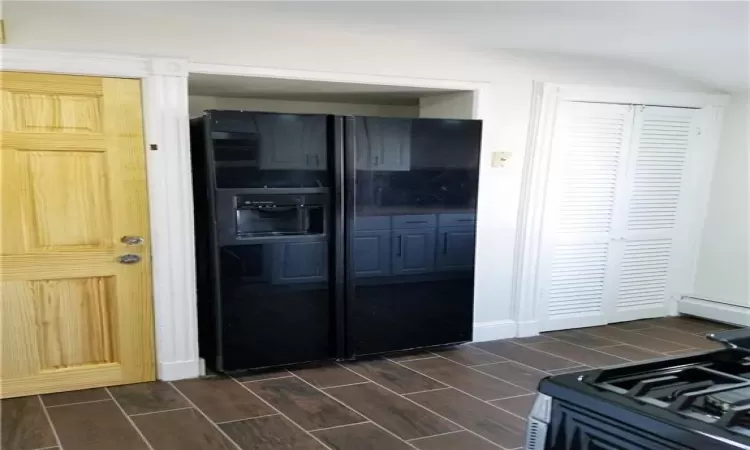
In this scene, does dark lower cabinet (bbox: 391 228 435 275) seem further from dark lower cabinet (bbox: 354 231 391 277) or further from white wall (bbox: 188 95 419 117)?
white wall (bbox: 188 95 419 117)

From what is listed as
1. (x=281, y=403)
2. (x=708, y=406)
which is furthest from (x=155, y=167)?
(x=708, y=406)

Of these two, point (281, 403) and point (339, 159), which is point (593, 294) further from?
point (281, 403)

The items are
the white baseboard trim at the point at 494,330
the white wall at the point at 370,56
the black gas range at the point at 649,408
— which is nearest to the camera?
the black gas range at the point at 649,408

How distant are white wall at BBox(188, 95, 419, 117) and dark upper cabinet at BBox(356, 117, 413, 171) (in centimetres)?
111

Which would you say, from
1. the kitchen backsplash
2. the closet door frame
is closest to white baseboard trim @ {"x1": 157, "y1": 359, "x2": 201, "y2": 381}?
the kitchen backsplash

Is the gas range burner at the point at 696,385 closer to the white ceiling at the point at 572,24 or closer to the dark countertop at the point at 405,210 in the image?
the white ceiling at the point at 572,24

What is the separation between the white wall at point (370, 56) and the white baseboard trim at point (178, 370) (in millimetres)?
1785

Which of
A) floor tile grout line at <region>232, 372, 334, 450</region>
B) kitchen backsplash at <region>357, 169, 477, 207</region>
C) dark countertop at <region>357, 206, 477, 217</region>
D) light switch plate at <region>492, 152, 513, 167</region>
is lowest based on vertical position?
floor tile grout line at <region>232, 372, 334, 450</region>

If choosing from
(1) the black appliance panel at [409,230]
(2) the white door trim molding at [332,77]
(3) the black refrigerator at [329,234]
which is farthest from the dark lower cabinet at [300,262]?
(2) the white door trim molding at [332,77]

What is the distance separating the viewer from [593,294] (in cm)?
467

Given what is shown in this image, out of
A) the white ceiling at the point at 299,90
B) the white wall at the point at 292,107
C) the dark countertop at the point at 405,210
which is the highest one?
the white ceiling at the point at 299,90

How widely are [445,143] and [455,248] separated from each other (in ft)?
2.36

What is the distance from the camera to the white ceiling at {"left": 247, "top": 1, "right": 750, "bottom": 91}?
9.01 feet

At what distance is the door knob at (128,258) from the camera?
10.6 feet
